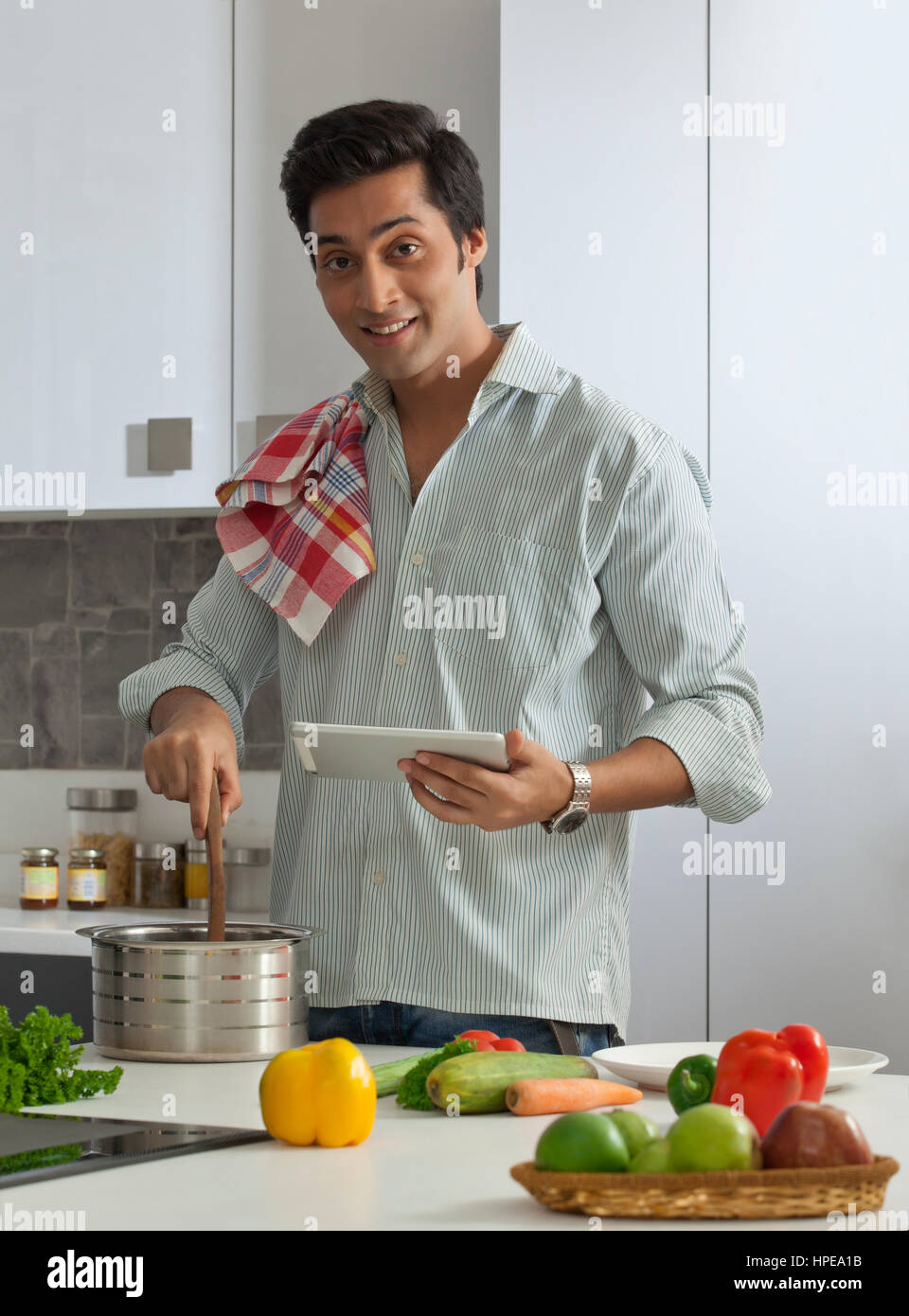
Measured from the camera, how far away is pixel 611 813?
156 cm

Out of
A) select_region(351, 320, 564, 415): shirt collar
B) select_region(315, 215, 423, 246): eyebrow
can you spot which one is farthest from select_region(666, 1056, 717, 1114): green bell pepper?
select_region(315, 215, 423, 246): eyebrow

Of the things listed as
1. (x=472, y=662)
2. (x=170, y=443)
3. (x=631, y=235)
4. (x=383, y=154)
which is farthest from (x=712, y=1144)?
(x=170, y=443)

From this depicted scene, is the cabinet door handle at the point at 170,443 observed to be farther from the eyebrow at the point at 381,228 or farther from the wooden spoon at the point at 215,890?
the wooden spoon at the point at 215,890

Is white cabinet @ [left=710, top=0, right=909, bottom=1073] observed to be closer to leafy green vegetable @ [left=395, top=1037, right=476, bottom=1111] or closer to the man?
the man

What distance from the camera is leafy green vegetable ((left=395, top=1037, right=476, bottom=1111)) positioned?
3.75 feet

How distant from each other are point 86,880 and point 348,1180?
199cm

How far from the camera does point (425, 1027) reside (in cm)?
152

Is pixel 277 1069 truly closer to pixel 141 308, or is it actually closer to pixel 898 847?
pixel 898 847

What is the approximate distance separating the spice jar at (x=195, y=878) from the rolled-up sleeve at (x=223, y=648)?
3.56ft

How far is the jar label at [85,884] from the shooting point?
2799 millimetres

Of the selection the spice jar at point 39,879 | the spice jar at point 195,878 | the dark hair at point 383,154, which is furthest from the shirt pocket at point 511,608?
the spice jar at point 39,879
